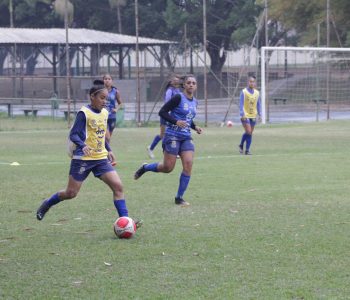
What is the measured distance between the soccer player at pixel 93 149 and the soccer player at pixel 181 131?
230cm

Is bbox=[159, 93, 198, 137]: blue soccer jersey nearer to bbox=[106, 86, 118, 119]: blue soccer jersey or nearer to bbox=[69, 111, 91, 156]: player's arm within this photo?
bbox=[69, 111, 91, 156]: player's arm

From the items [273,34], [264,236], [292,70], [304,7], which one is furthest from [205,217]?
[273,34]

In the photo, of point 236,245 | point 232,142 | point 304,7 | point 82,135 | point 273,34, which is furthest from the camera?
point 273,34

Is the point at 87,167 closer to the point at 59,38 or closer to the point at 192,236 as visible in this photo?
the point at 192,236

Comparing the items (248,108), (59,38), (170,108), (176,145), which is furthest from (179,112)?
(59,38)

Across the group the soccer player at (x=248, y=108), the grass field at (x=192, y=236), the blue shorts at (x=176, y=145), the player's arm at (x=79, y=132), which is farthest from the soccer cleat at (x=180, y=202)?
the soccer player at (x=248, y=108)

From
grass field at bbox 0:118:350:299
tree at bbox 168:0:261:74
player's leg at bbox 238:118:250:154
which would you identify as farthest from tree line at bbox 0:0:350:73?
grass field at bbox 0:118:350:299

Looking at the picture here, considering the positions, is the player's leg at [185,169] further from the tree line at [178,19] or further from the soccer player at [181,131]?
the tree line at [178,19]

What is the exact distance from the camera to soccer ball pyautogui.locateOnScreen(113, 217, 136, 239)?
1000cm

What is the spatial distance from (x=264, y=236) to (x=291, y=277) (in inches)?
81.2

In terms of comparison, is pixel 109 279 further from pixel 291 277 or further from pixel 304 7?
pixel 304 7

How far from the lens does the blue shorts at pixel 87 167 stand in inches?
414

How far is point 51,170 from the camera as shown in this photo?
18062 millimetres

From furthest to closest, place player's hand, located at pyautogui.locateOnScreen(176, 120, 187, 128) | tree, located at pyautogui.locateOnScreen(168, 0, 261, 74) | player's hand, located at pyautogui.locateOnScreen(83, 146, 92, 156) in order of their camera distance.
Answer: tree, located at pyautogui.locateOnScreen(168, 0, 261, 74) → player's hand, located at pyautogui.locateOnScreen(176, 120, 187, 128) → player's hand, located at pyautogui.locateOnScreen(83, 146, 92, 156)
